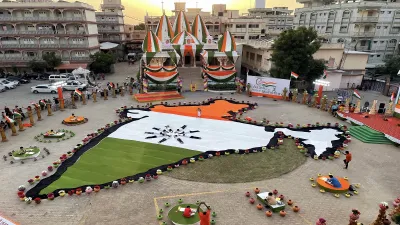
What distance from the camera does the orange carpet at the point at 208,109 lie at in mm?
22734

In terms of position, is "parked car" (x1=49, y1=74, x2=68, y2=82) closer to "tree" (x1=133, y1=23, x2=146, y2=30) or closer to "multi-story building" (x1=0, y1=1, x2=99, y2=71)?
"multi-story building" (x1=0, y1=1, x2=99, y2=71)

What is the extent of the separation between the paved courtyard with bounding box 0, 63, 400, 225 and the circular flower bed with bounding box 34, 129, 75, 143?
950 mm

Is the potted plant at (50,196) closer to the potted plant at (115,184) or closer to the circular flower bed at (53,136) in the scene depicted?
A: the potted plant at (115,184)

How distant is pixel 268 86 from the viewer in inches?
1147

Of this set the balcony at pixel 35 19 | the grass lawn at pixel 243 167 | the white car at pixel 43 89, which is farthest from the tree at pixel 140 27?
the grass lawn at pixel 243 167

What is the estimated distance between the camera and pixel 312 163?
49.6ft

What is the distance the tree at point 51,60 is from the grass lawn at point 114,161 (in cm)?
2702

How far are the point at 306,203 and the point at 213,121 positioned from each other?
1074cm

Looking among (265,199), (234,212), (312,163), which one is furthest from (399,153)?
(234,212)

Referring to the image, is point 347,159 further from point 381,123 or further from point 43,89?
point 43,89

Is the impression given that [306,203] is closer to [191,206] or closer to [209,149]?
[191,206]

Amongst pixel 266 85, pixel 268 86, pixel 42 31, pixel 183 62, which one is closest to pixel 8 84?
pixel 42 31

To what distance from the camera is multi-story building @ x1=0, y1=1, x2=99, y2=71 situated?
39188 millimetres

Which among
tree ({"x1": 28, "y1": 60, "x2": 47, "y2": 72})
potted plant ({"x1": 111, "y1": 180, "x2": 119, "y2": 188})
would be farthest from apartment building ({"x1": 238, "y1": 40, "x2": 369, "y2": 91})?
tree ({"x1": 28, "y1": 60, "x2": 47, "y2": 72})
